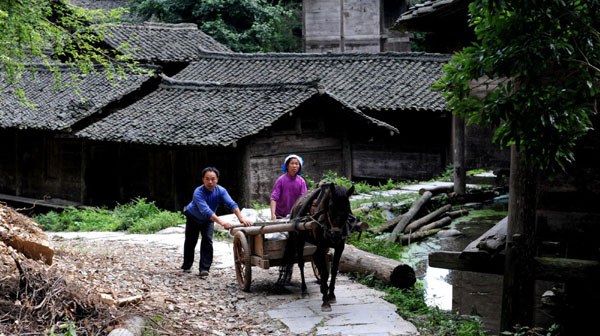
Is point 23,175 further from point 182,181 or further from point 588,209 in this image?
point 588,209

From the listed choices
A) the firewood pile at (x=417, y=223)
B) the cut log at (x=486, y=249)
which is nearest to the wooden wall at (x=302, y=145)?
the firewood pile at (x=417, y=223)

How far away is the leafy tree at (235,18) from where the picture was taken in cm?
3369

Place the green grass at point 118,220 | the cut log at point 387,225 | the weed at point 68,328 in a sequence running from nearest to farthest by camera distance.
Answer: the weed at point 68,328, the cut log at point 387,225, the green grass at point 118,220

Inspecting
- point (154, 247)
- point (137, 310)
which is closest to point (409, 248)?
point (154, 247)

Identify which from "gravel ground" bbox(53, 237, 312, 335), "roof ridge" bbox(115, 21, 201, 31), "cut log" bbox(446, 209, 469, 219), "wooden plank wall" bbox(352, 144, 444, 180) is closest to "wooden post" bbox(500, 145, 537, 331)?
"gravel ground" bbox(53, 237, 312, 335)

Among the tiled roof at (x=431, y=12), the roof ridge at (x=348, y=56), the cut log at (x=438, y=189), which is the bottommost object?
the cut log at (x=438, y=189)

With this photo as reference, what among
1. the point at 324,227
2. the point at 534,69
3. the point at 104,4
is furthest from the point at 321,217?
the point at 104,4

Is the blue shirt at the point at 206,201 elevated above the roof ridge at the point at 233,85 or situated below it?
below

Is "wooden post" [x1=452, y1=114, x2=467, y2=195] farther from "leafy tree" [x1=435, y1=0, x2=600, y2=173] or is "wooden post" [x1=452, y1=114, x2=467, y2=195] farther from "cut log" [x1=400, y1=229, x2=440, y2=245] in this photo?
"leafy tree" [x1=435, y1=0, x2=600, y2=173]

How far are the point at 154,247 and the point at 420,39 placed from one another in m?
24.1

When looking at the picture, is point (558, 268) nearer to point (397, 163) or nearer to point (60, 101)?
point (397, 163)

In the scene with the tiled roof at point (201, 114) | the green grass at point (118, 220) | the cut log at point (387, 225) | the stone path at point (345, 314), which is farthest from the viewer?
the tiled roof at point (201, 114)

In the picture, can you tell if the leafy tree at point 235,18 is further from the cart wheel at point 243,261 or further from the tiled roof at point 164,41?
the cart wheel at point 243,261

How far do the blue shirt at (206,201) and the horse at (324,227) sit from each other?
4.10 ft
